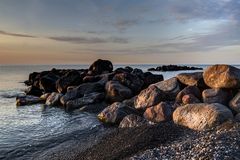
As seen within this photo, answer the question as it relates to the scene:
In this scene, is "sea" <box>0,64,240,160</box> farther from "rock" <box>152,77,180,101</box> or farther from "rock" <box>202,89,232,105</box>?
"rock" <box>202,89,232,105</box>

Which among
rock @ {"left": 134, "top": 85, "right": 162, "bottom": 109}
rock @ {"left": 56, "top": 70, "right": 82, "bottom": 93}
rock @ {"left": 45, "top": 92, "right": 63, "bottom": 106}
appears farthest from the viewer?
rock @ {"left": 56, "top": 70, "right": 82, "bottom": 93}

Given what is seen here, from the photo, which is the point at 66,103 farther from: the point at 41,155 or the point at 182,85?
the point at 41,155

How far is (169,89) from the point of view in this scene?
19.2 metres

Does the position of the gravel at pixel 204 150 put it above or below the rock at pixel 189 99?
below

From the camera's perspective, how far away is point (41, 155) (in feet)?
41.9

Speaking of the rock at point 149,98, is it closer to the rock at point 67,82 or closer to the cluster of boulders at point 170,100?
the cluster of boulders at point 170,100

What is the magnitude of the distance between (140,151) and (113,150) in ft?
3.86

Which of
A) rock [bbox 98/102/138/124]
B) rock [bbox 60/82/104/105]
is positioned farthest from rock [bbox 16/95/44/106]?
rock [bbox 98/102/138/124]

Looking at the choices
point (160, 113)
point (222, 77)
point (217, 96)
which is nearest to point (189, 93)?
point (217, 96)

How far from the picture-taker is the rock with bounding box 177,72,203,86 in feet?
62.4

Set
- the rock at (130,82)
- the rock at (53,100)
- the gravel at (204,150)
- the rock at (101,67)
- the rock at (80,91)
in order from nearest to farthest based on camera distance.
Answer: the gravel at (204,150)
the rock at (80,91)
the rock at (130,82)
the rock at (53,100)
the rock at (101,67)

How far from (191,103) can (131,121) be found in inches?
134

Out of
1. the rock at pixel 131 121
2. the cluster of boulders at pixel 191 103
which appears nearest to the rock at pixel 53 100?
the cluster of boulders at pixel 191 103

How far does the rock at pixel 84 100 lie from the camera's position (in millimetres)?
23766
